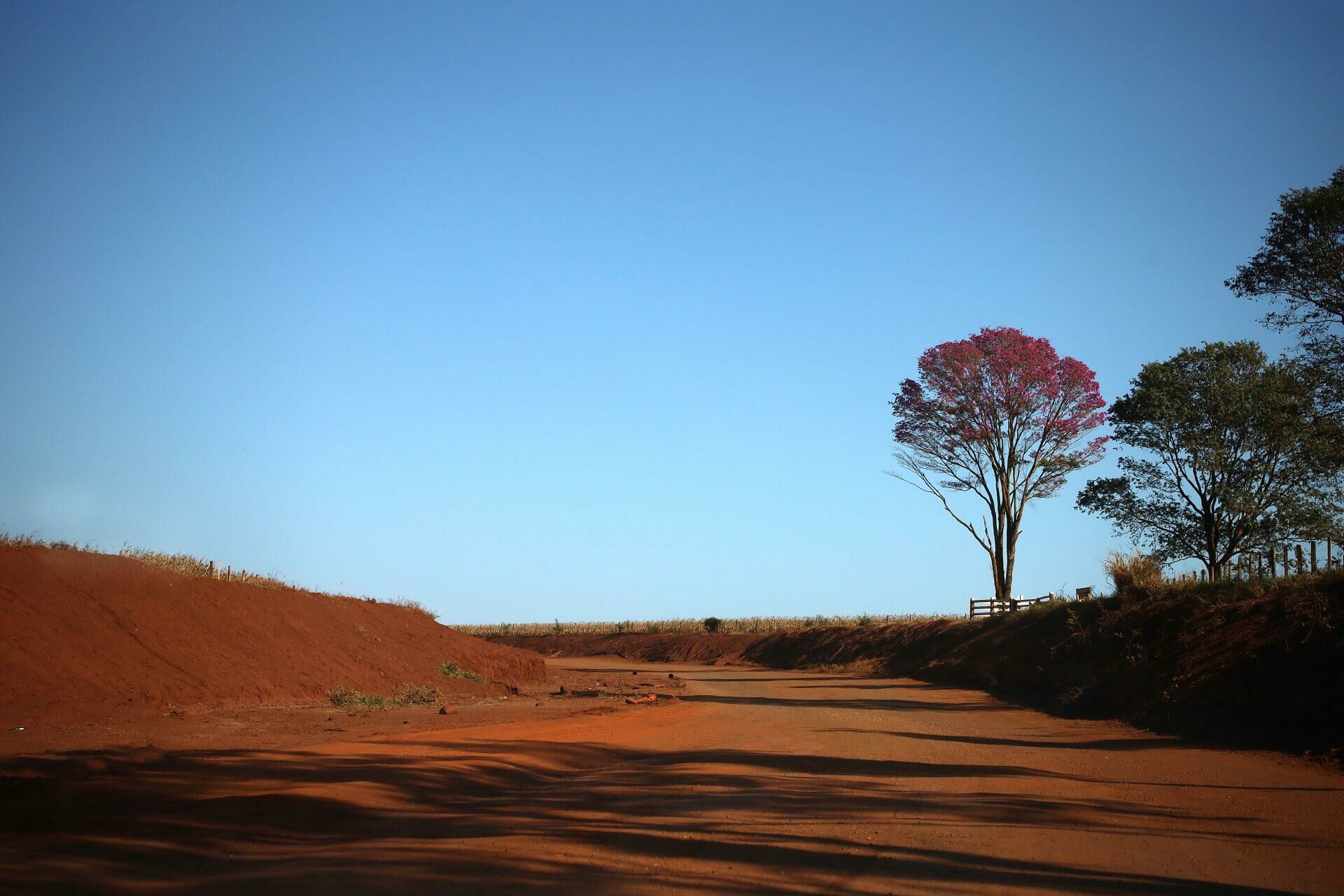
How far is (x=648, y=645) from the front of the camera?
56469 millimetres

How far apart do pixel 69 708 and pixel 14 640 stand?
184 cm

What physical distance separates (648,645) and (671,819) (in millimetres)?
49635

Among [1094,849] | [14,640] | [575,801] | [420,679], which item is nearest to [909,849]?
[1094,849]

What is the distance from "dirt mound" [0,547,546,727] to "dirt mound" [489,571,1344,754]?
49.4 feet

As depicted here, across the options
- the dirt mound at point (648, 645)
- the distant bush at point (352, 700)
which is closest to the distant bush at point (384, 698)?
the distant bush at point (352, 700)

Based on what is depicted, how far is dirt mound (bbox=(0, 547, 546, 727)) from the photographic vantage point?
550 inches

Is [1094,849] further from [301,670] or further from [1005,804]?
[301,670]

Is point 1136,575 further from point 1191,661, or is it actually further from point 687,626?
point 687,626

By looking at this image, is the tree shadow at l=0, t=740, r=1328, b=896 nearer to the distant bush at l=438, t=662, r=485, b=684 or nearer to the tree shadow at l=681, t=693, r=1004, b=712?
the tree shadow at l=681, t=693, r=1004, b=712

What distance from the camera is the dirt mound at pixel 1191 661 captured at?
12.8m

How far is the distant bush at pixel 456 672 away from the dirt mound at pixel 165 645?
30 cm

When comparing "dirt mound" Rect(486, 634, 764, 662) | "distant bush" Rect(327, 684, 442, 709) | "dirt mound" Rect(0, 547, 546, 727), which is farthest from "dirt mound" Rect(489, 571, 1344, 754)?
"dirt mound" Rect(486, 634, 764, 662)

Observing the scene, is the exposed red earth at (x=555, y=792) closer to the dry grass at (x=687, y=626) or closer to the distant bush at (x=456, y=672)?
the distant bush at (x=456, y=672)

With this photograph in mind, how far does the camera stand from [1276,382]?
28.6 meters
